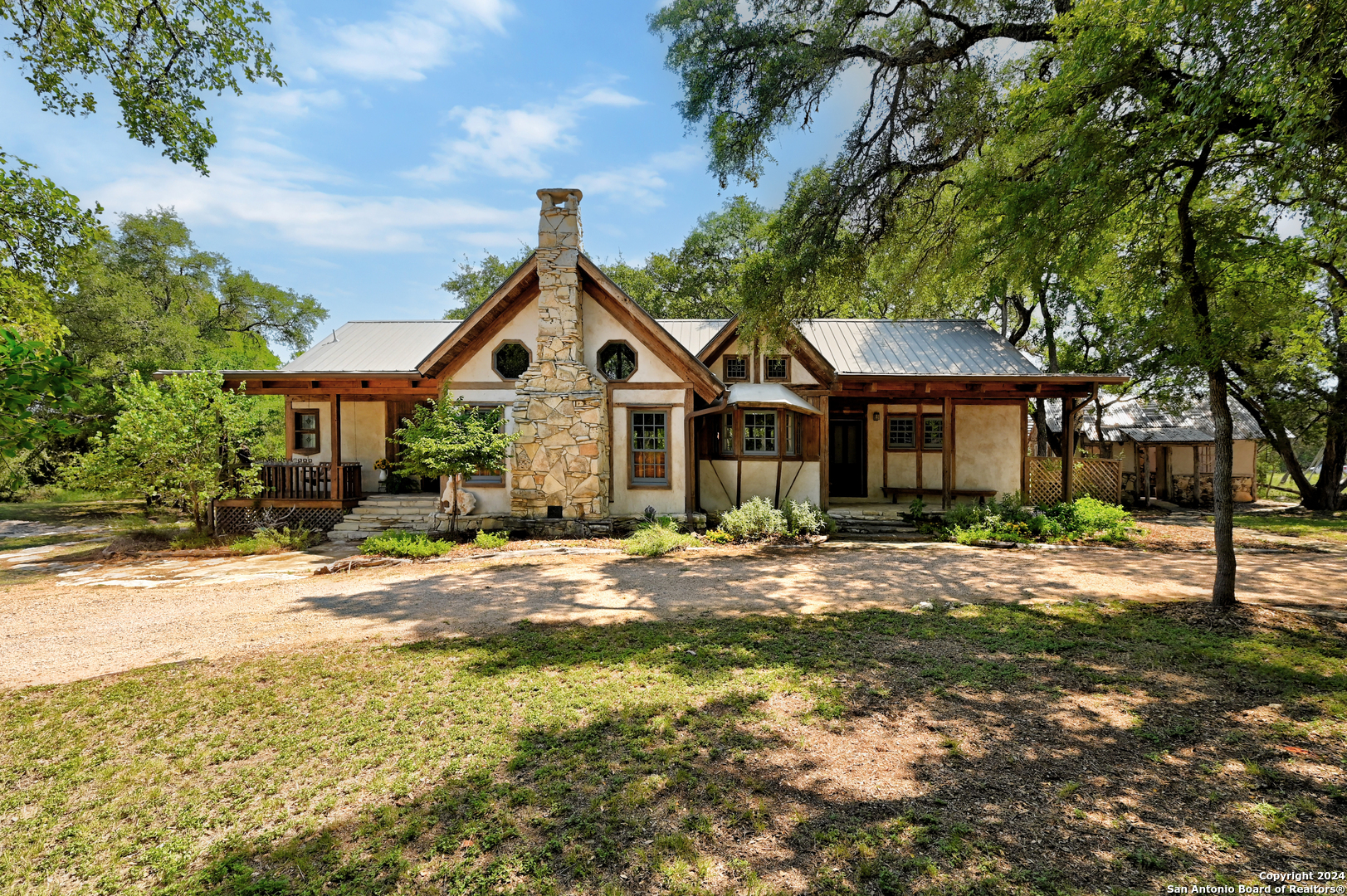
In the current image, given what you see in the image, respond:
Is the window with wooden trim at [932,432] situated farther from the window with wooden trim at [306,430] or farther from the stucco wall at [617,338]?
the window with wooden trim at [306,430]

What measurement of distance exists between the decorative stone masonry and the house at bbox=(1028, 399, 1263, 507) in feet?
64.1

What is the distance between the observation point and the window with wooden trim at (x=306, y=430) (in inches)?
648

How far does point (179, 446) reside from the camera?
12.1m

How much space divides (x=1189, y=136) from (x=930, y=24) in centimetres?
611

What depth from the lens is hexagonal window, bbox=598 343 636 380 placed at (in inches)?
562

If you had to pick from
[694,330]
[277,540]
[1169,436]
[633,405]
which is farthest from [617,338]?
[1169,436]

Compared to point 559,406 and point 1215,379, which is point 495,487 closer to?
point 559,406

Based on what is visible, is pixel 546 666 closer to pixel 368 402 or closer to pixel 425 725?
pixel 425 725

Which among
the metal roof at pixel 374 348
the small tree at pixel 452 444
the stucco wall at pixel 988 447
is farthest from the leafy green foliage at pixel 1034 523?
the metal roof at pixel 374 348

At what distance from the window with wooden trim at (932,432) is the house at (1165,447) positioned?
9.30 meters

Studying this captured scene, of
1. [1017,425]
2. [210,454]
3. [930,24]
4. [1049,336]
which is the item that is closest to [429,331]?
[210,454]

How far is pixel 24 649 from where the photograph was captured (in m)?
6.15

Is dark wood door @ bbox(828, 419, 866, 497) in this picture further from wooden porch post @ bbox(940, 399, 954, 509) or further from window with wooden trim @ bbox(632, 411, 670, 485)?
window with wooden trim @ bbox(632, 411, 670, 485)

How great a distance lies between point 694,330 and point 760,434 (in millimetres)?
4191
